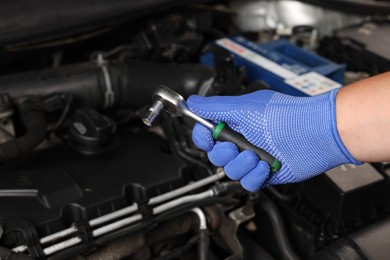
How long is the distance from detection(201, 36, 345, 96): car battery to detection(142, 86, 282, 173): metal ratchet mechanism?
39 cm

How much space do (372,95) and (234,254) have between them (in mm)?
470

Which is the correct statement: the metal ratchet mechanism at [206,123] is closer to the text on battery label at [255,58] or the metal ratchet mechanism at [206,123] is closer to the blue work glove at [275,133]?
the blue work glove at [275,133]

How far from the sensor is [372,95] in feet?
2.74

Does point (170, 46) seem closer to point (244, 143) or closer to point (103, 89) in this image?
point (103, 89)

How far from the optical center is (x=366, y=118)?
84cm

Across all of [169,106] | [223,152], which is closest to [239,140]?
[223,152]

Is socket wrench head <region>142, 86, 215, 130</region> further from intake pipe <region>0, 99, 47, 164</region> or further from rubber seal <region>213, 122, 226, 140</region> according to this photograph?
intake pipe <region>0, 99, 47, 164</region>

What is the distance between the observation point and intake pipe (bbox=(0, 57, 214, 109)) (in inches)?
47.0

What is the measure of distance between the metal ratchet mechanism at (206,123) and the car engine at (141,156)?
20cm

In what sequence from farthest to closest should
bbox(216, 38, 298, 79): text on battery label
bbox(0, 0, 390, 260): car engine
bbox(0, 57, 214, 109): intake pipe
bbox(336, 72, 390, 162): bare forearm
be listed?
bbox(216, 38, 298, 79): text on battery label
bbox(0, 57, 214, 109): intake pipe
bbox(0, 0, 390, 260): car engine
bbox(336, 72, 390, 162): bare forearm

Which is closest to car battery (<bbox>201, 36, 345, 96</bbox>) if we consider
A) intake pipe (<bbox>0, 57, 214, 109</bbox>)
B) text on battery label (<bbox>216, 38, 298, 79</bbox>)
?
text on battery label (<bbox>216, 38, 298, 79</bbox>)

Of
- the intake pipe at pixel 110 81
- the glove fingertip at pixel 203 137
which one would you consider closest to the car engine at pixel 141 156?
the intake pipe at pixel 110 81

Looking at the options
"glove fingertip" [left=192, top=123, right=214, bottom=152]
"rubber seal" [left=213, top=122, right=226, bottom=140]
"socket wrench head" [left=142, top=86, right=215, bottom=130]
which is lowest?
"glove fingertip" [left=192, top=123, right=214, bottom=152]

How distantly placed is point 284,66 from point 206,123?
559 millimetres
